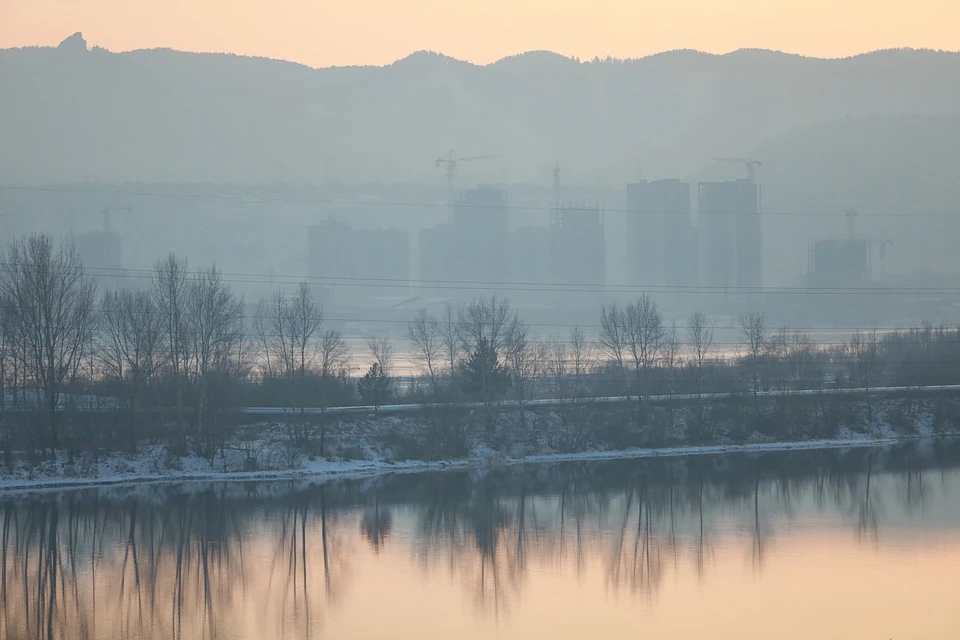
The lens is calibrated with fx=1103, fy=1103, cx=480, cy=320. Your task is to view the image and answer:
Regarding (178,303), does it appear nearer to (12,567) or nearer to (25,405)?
(25,405)

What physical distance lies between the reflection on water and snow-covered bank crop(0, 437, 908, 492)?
1.21 meters

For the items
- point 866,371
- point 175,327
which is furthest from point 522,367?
→ point 866,371

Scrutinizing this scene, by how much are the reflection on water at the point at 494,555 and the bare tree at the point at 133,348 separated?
15.9 feet

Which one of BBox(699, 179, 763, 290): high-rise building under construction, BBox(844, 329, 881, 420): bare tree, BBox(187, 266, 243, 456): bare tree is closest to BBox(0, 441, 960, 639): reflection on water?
BBox(187, 266, 243, 456): bare tree

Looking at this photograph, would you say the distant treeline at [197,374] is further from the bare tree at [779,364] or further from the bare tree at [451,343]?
the bare tree at [451,343]

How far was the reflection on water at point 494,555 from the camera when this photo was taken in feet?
49.2

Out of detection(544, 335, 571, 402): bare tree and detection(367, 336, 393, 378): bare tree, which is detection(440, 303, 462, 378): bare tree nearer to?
detection(367, 336, 393, 378): bare tree

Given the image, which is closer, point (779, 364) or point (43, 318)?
point (43, 318)

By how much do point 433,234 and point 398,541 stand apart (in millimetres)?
178072

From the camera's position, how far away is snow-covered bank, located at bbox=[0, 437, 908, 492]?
27.6 meters

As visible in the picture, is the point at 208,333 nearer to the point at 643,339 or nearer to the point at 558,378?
the point at 558,378

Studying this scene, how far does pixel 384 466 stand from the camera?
99.9 ft

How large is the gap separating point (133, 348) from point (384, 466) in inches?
378

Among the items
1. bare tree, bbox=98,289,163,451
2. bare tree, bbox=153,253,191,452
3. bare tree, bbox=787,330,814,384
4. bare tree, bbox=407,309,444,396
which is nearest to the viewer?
bare tree, bbox=98,289,163,451
